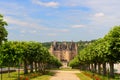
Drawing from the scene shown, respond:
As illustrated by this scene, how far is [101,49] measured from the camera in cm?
6125

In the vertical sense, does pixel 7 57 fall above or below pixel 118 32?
below

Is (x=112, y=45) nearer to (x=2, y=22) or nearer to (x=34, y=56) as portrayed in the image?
(x=2, y=22)

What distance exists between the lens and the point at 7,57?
52031mm

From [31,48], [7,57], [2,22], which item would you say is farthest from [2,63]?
[31,48]

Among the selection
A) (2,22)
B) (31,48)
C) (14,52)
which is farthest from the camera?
(31,48)

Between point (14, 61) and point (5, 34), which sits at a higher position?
point (5, 34)

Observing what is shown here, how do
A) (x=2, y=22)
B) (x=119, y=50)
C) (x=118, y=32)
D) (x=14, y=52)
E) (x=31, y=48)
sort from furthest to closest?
(x=31, y=48) → (x=2, y=22) → (x=14, y=52) → (x=118, y=32) → (x=119, y=50)

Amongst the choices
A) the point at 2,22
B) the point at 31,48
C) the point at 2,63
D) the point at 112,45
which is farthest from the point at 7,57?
the point at 31,48

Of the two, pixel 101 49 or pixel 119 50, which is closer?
pixel 119 50

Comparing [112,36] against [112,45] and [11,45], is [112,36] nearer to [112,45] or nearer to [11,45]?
[112,45]

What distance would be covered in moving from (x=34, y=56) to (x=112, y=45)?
42.9 m

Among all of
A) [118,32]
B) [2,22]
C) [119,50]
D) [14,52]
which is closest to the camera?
[119,50]

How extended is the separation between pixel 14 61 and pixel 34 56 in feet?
121

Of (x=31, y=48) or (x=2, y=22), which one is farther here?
(x=31, y=48)
